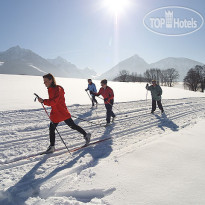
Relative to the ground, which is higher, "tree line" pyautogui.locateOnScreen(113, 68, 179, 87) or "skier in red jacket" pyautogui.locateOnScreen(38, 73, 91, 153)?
"tree line" pyautogui.locateOnScreen(113, 68, 179, 87)

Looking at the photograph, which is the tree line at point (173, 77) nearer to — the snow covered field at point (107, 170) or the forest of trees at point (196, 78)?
the forest of trees at point (196, 78)

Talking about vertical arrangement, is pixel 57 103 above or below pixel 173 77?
below

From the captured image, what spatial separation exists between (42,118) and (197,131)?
6444mm

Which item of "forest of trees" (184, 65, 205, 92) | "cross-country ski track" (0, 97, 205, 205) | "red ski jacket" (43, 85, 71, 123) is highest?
"forest of trees" (184, 65, 205, 92)

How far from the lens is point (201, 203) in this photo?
6.80 ft

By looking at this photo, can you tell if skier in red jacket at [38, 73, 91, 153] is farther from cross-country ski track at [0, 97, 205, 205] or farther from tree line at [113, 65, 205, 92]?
tree line at [113, 65, 205, 92]

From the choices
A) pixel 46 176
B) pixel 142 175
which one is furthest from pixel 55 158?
pixel 142 175

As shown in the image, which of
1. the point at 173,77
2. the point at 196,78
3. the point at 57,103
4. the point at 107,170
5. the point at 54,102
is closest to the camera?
the point at 107,170

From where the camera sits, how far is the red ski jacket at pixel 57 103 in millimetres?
3641

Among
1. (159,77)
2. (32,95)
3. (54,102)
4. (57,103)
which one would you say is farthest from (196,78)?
(54,102)

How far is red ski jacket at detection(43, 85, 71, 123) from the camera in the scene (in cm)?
364

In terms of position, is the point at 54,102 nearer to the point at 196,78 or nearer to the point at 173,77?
the point at 196,78

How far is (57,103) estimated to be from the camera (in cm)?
385

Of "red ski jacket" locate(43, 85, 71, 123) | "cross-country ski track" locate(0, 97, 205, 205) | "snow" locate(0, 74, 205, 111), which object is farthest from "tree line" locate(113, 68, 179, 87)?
"red ski jacket" locate(43, 85, 71, 123)
